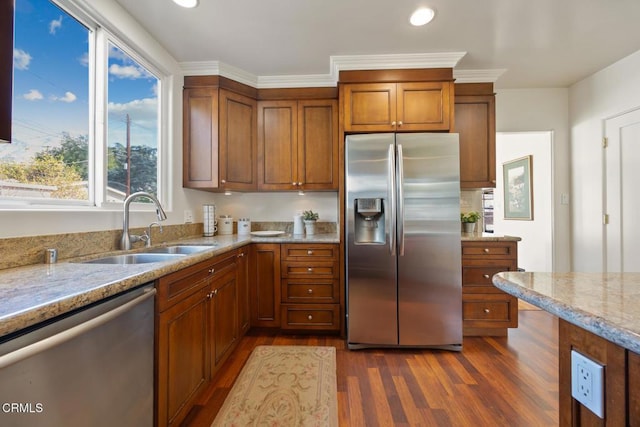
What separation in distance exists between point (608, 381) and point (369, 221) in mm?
1868

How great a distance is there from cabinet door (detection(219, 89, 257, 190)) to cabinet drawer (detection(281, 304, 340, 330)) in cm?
126

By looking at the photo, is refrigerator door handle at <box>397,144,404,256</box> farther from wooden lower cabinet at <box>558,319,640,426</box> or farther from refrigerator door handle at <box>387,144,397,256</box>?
wooden lower cabinet at <box>558,319,640,426</box>

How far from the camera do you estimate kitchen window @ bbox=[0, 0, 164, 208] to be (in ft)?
4.40

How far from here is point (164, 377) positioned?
4.07 ft

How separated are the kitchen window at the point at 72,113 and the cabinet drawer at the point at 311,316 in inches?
63.2

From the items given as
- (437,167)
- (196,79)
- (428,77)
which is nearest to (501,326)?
(437,167)

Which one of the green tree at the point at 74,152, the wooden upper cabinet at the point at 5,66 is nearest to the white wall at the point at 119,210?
the green tree at the point at 74,152

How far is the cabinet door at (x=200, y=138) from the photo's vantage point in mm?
2561

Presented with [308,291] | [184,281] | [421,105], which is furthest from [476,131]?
[184,281]

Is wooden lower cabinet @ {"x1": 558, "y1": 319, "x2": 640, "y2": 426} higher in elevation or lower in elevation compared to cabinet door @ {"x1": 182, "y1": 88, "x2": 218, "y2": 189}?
lower

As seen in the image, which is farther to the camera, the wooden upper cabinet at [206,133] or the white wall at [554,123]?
the white wall at [554,123]

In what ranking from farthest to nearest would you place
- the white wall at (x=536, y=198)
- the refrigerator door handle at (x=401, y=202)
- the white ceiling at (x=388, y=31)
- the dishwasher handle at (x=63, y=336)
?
the white wall at (x=536, y=198) < the refrigerator door handle at (x=401, y=202) < the white ceiling at (x=388, y=31) < the dishwasher handle at (x=63, y=336)

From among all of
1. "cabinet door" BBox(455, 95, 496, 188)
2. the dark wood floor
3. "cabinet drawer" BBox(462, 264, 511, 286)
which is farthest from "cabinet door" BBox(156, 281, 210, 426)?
"cabinet door" BBox(455, 95, 496, 188)

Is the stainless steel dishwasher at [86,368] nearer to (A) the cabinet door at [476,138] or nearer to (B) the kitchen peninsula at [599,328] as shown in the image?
(B) the kitchen peninsula at [599,328]
